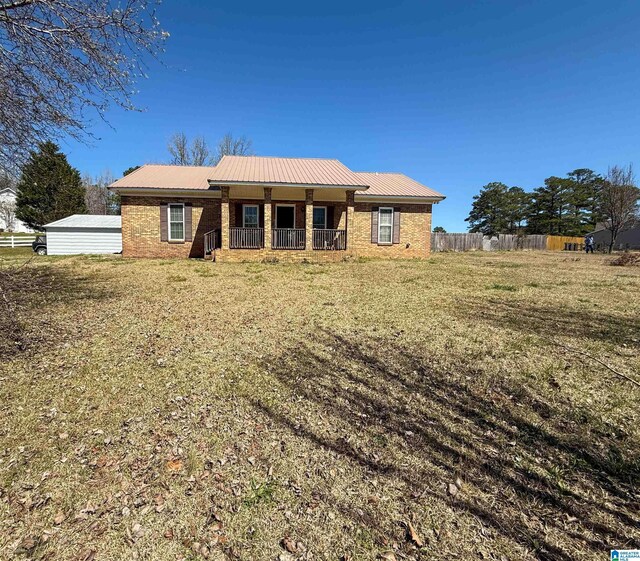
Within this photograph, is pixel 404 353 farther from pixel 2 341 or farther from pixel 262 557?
pixel 2 341

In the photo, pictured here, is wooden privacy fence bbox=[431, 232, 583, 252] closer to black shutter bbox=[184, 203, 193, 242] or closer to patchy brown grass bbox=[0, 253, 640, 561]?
black shutter bbox=[184, 203, 193, 242]

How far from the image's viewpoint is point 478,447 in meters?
2.68

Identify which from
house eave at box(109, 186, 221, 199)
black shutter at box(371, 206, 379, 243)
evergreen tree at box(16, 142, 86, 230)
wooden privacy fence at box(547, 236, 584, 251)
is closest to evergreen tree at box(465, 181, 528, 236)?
wooden privacy fence at box(547, 236, 584, 251)

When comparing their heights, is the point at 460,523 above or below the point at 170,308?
below

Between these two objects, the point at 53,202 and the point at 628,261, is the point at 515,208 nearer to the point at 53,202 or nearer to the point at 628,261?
the point at 628,261

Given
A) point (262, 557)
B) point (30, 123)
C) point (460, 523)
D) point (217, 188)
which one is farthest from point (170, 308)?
point (217, 188)

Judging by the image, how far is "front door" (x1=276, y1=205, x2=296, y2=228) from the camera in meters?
17.0

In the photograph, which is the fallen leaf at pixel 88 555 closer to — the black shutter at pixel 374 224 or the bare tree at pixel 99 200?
the black shutter at pixel 374 224

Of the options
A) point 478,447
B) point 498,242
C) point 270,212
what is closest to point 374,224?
point 270,212

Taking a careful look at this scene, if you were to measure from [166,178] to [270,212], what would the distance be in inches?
250

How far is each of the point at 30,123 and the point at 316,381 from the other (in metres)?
5.96

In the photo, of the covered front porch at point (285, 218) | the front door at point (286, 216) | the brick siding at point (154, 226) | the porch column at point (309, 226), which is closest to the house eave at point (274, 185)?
the covered front porch at point (285, 218)

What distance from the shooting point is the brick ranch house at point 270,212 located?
14.5m

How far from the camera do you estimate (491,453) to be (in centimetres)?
261
